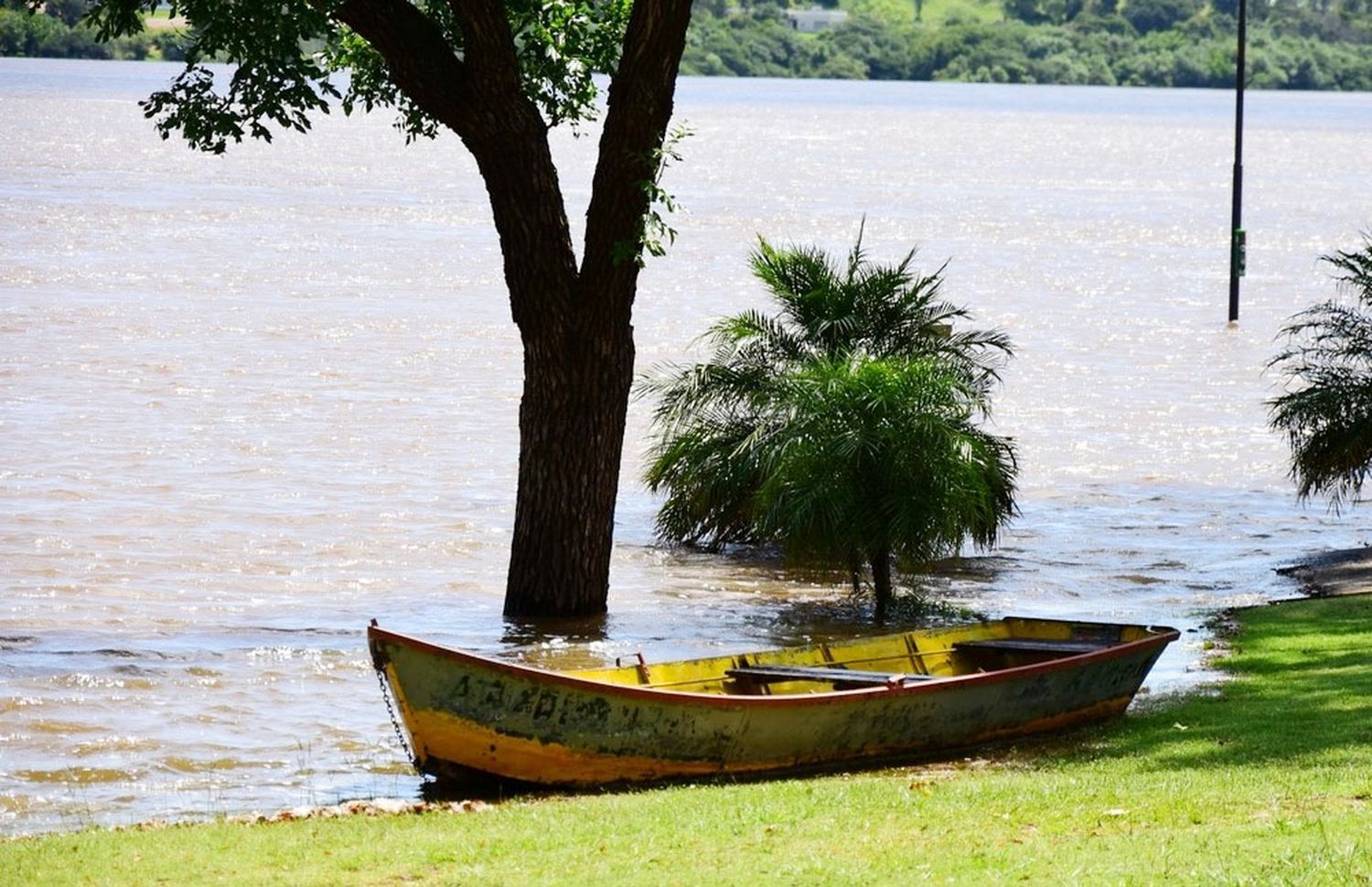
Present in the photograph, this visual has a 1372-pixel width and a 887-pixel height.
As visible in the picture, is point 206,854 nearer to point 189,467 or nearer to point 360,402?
point 189,467

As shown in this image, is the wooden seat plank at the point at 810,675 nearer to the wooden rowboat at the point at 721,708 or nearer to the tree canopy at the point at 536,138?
the wooden rowboat at the point at 721,708

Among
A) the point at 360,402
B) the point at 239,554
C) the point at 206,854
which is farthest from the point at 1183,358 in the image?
the point at 206,854

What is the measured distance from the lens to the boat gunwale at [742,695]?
11.8 metres

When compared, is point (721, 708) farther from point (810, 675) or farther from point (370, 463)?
point (370, 463)

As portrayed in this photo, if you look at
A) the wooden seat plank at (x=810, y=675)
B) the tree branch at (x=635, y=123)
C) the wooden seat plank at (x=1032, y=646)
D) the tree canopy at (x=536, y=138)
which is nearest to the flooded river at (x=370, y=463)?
the wooden seat plank at (x=1032, y=646)

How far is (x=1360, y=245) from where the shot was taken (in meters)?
62.6

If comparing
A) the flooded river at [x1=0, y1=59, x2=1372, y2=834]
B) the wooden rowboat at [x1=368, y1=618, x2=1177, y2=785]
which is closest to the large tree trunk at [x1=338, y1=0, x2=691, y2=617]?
the flooded river at [x1=0, y1=59, x2=1372, y2=834]

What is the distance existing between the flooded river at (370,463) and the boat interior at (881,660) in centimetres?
92

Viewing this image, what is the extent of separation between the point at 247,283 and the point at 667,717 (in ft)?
124

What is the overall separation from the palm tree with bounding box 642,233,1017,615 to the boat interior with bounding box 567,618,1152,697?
251 centimetres

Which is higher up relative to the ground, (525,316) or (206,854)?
(525,316)

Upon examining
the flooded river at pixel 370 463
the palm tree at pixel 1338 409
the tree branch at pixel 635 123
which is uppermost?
the tree branch at pixel 635 123

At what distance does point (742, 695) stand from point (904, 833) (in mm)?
3170

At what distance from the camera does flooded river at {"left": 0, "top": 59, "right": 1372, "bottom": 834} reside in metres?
15.5
